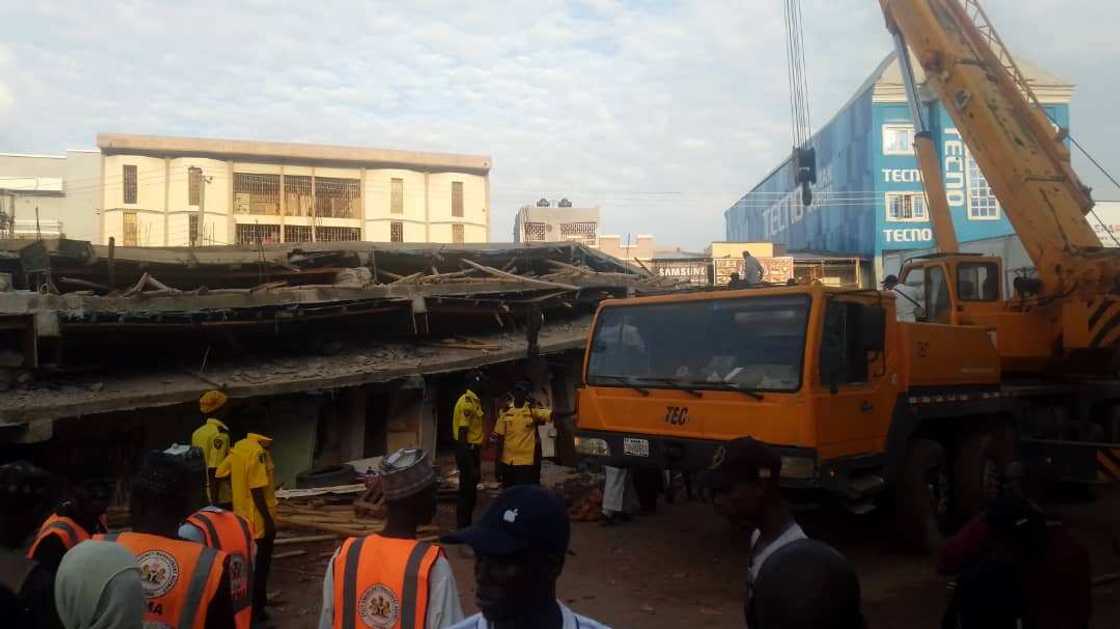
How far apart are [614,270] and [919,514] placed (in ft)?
34.1

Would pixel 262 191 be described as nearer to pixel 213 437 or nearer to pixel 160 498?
pixel 213 437

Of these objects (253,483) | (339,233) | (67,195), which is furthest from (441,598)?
(67,195)

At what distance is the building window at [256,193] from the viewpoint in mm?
34750

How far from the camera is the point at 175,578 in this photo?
9.27ft

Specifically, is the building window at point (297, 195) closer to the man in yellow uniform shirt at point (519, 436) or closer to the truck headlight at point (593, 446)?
the man in yellow uniform shirt at point (519, 436)

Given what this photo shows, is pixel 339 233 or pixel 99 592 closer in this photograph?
pixel 99 592

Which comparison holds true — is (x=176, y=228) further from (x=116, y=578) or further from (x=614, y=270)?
(x=116, y=578)

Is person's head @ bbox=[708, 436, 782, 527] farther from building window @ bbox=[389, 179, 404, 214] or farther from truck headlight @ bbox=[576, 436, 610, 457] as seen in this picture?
building window @ bbox=[389, 179, 404, 214]

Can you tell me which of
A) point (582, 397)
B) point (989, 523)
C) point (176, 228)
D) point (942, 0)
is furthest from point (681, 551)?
point (176, 228)

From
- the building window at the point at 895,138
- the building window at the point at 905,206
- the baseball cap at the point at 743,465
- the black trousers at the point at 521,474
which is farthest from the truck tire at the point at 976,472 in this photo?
the building window at the point at 895,138

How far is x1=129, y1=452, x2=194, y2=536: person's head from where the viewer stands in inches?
114

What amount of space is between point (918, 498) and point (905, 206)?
29210mm

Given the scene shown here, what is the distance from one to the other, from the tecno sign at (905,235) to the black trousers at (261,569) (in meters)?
32.2

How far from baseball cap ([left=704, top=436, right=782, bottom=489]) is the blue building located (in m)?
30.8
